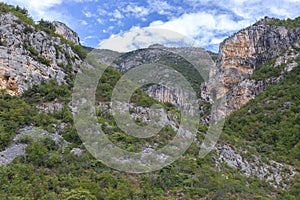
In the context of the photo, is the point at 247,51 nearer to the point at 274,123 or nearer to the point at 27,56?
the point at 274,123

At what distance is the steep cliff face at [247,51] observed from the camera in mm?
73625

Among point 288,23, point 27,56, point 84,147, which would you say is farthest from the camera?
point 288,23

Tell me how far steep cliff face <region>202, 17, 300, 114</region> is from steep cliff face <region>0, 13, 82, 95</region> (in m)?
45.3

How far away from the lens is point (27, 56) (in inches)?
1200

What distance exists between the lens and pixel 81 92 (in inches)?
1223

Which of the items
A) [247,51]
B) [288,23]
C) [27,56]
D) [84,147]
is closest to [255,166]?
[84,147]

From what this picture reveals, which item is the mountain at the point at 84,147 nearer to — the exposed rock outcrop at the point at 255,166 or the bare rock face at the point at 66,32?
the exposed rock outcrop at the point at 255,166

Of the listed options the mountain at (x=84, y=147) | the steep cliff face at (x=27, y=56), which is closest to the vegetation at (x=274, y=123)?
the mountain at (x=84, y=147)

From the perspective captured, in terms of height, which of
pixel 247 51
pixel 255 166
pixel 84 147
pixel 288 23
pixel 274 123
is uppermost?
pixel 288 23

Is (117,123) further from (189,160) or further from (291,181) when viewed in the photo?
(291,181)

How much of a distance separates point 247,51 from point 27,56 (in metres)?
61.0

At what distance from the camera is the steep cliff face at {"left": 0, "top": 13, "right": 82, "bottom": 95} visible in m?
28.6

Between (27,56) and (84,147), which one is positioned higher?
(27,56)

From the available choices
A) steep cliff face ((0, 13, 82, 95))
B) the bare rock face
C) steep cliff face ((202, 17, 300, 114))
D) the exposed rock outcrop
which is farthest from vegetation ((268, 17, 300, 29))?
steep cliff face ((0, 13, 82, 95))
